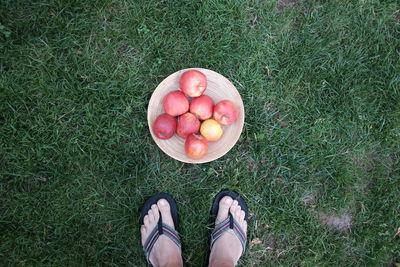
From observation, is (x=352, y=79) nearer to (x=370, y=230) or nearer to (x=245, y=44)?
(x=245, y=44)

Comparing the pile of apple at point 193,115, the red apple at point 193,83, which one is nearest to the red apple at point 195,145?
the pile of apple at point 193,115

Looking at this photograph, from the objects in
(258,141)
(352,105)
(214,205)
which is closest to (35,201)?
(214,205)

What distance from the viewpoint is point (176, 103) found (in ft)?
8.02

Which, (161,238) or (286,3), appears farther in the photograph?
(286,3)

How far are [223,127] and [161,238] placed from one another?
3.63 feet

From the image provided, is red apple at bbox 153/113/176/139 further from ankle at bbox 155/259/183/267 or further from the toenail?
ankle at bbox 155/259/183/267

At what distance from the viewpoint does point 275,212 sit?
2.89 metres

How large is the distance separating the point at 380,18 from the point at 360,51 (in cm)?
36

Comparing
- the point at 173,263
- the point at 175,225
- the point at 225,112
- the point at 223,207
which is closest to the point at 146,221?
the point at 175,225

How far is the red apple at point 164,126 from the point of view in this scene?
2.43 meters

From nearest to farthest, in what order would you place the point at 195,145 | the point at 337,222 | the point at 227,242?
the point at 195,145 < the point at 227,242 < the point at 337,222

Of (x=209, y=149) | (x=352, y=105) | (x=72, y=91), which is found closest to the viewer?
(x=209, y=149)

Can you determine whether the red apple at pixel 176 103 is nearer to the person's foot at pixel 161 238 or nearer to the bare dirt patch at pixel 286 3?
the person's foot at pixel 161 238

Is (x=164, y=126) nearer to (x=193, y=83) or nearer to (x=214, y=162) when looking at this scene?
(x=193, y=83)
